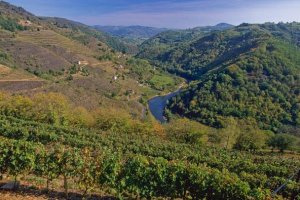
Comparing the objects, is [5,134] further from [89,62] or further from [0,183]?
[89,62]

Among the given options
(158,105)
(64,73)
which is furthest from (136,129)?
(158,105)

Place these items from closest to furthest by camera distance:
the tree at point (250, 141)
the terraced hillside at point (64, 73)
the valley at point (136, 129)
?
the valley at point (136, 129) → the tree at point (250, 141) → the terraced hillside at point (64, 73)

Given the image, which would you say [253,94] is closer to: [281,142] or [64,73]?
[281,142]

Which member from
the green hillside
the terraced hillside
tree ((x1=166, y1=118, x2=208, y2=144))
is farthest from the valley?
the terraced hillside

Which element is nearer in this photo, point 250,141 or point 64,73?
point 250,141

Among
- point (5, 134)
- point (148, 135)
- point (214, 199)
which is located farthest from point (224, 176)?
point (148, 135)

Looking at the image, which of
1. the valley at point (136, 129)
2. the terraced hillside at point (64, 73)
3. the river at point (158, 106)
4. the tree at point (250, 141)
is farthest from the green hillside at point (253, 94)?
the tree at point (250, 141)

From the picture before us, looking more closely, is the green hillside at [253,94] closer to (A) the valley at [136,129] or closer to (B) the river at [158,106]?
(A) the valley at [136,129]

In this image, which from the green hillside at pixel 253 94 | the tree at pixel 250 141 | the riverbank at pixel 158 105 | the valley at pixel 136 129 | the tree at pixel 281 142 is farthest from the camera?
the riverbank at pixel 158 105
